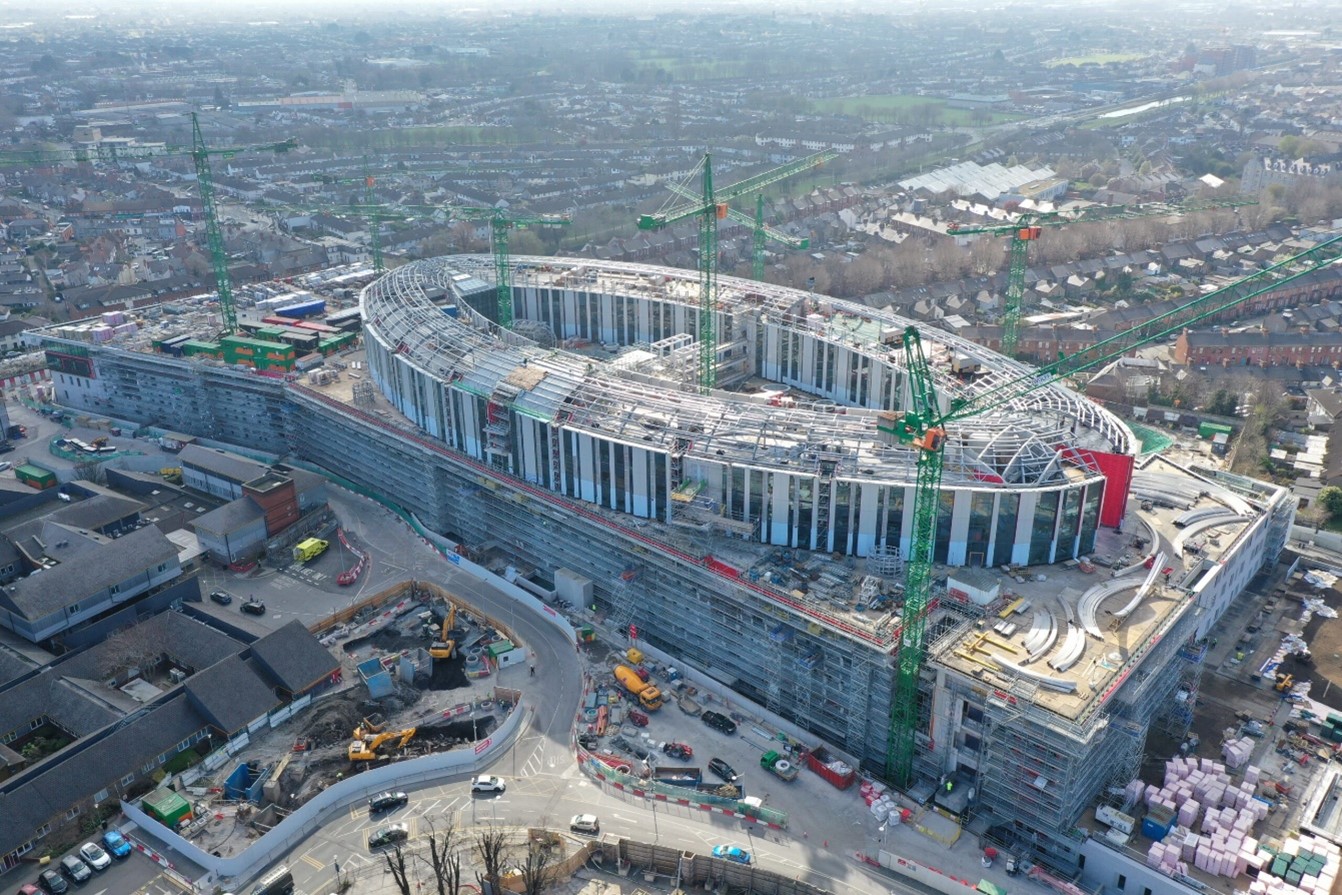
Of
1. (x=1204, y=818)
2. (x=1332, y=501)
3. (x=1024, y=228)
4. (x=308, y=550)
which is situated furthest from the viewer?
(x=1024, y=228)

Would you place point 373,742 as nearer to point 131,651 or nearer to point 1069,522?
point 131,651

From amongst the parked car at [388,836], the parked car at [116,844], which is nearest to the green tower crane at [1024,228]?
the parked car at [388,836]

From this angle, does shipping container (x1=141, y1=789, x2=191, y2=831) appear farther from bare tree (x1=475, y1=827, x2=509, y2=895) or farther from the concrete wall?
bare tree (x1=475, y1=827, x2=509, y2=895)

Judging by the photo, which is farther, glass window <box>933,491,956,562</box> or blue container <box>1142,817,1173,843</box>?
glass window <box>933,491,956,562</box>

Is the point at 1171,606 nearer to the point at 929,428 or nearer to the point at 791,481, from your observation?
the point at 929,428

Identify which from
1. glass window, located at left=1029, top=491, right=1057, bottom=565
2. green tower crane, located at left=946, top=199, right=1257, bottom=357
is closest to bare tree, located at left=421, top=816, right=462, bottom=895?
glass window, located at left=1029, top=491, right=1057, bottom=565

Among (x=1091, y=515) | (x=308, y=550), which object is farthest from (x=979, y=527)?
(x=308, y=550)
